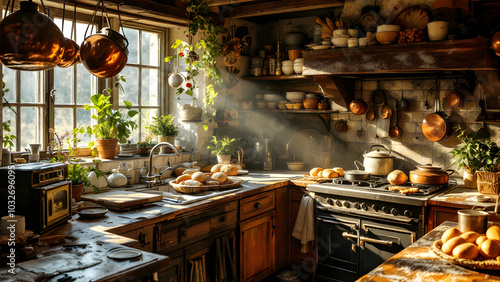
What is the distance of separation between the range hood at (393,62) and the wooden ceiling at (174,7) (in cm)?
59

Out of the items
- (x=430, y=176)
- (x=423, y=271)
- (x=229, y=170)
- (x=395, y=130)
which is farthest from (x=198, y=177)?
(x=423, y=271)

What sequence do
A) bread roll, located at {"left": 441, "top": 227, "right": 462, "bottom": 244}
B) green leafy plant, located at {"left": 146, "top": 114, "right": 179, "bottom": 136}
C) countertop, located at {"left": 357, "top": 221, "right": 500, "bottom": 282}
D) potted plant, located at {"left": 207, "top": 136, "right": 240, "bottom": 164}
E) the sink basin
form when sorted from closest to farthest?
countertop, located at {"left": 357, "top": 221, "right": 500, "bottom": 282} < bread roll, located at {"left": 441, "top": 227, "right": 462, "bottom": 244} < the sink basin < green leafy plant, located at {"left": 146, "top": 114, "right": 179, "bottom": 136} < potted plant, located at {"left": 207, "top": 136, "right": 240, "bottom": 164}

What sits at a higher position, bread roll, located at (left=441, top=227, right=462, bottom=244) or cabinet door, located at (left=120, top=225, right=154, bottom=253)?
bread roll, located at (left=441, top=227, right=462, bottom=244)

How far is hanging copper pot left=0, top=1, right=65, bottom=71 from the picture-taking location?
167 centimetres

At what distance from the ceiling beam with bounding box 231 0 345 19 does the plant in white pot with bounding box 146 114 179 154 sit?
135cm

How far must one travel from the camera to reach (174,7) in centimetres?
416

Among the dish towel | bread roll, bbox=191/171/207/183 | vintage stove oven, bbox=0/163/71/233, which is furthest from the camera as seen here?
the dish towel

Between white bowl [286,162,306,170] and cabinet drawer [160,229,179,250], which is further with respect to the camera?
white bowl [286,162,306,170]

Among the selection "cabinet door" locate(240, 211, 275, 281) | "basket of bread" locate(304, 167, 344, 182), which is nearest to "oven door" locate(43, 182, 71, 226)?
"cabinet door" locate(240, 211, 275, 281)

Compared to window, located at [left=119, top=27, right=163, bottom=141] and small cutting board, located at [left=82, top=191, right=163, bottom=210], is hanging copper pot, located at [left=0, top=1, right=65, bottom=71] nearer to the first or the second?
small cutting board, located at [left=82, top=191, right=163, bottom=210]

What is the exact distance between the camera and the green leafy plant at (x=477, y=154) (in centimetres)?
342

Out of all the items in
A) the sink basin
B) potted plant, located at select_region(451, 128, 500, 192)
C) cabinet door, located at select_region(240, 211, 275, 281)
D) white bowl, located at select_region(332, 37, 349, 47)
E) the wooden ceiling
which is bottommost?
cabinet door, located at select_region(240, 211, 275, 281)

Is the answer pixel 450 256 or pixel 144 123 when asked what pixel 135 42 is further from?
pixel 450 256

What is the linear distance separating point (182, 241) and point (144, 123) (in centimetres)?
169
